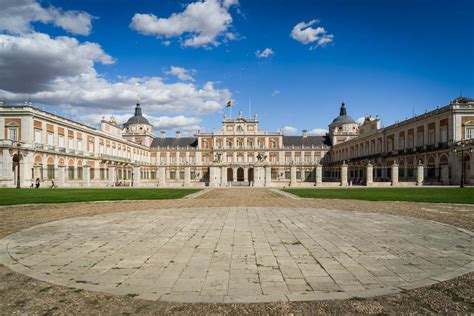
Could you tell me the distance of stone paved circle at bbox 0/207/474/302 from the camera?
12.9 feet

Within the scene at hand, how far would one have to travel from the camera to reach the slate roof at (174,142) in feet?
264

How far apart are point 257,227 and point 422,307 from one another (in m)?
4.90

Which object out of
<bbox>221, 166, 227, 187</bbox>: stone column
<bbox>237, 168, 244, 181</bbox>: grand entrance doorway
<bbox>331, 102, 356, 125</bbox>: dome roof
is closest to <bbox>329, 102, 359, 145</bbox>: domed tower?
<bbox>331, 102, 356, 125</bbox>: dome roof

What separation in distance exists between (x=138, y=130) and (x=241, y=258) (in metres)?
79.7

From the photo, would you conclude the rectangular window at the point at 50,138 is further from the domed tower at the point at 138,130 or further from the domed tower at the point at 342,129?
the domed tower at the point at 342,129

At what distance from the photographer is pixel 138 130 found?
80188 mm

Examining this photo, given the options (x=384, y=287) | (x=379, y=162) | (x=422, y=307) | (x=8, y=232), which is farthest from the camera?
(x=379, y=162)

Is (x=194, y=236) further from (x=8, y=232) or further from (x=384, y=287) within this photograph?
(x=8, y=232)

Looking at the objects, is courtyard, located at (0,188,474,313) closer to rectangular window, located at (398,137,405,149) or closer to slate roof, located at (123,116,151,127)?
rectangular window, located at (398,137,405,149)

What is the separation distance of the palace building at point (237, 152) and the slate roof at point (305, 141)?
10.1 inches

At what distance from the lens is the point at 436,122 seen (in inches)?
1531

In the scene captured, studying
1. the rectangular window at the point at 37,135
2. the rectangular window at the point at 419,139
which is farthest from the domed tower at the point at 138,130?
the rectangular window at the point at 419,139

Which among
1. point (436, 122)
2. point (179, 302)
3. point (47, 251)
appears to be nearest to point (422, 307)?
point (179, 302)

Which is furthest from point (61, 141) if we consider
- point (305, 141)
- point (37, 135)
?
point (305, 141)
